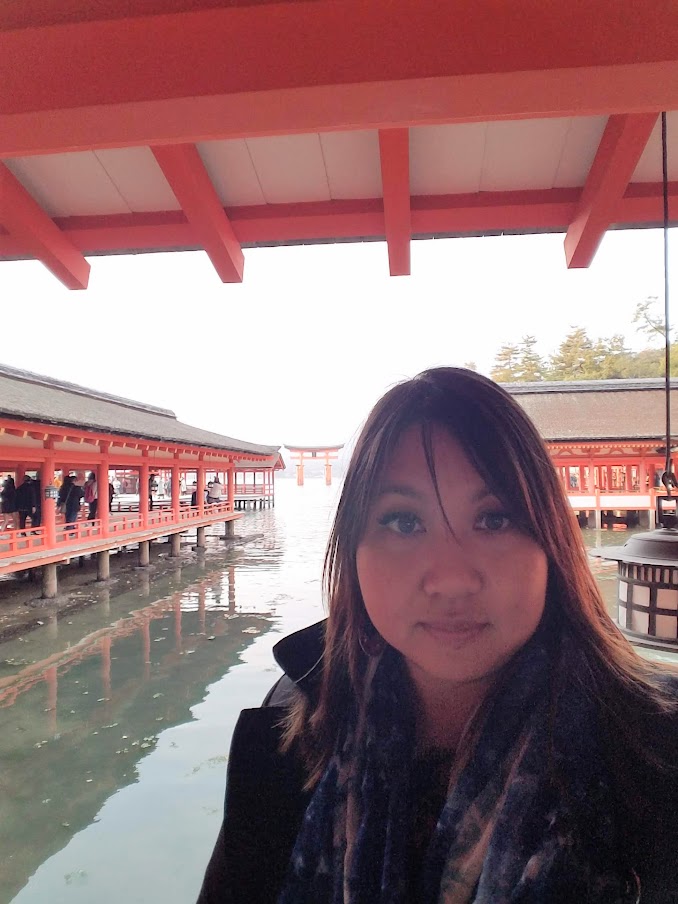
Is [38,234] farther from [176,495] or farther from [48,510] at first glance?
[176,495]

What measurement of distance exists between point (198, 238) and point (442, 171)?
2.70 ft

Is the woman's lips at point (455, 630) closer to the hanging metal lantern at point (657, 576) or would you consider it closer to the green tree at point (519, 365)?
the hanging metal lantern at point (657, 576)

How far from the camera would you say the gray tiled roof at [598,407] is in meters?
12.6

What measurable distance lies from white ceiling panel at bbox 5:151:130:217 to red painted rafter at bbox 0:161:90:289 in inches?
1.5

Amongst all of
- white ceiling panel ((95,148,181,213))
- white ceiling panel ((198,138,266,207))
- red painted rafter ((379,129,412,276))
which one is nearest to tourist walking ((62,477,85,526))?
white ceiling panel ((95,148,181,213))

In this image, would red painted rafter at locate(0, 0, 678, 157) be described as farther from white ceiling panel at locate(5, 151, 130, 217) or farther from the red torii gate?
the red torii gate

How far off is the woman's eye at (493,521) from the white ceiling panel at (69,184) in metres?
1.54

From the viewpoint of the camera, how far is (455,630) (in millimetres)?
712

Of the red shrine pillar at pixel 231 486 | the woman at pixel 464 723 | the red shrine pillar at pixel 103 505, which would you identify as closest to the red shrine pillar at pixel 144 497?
the red shrine pillar at pixel 103 505

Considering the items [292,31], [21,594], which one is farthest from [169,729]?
[21,594]

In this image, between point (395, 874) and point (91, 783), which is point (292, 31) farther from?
point (91, 783)

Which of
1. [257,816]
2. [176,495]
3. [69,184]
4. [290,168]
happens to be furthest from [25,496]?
[257,816]

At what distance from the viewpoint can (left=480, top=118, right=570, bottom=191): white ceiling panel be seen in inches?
54.9

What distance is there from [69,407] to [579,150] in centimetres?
973
